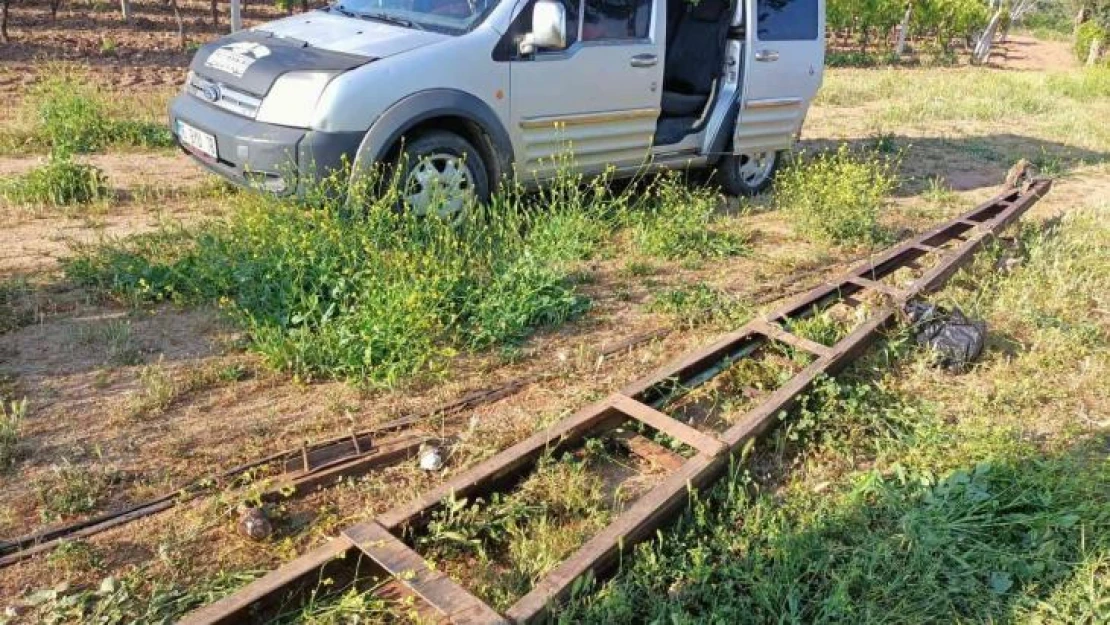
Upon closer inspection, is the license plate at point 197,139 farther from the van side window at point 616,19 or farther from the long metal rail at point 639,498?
the long metal rail at point 639,498

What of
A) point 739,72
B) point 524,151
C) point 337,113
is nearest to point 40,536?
point 337,113

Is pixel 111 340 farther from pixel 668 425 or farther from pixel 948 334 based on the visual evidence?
pixel 948 334

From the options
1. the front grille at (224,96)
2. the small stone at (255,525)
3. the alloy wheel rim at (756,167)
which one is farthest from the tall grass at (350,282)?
the alloy wheel rim at (756,167)

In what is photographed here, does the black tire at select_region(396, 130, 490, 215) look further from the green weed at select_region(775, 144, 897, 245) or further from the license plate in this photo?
the green weed at select_region(775, 144, 897, 245)

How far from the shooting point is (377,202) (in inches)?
175

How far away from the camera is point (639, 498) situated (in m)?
2.94

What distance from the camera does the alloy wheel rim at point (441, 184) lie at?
4.78 meters

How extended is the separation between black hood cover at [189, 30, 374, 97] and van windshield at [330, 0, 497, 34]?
Result: 25.5 inches

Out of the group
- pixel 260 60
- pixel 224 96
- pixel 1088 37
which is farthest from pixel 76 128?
pixel 1088 37

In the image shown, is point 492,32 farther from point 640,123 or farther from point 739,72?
point 739,72

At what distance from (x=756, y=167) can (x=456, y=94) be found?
363 centimetres

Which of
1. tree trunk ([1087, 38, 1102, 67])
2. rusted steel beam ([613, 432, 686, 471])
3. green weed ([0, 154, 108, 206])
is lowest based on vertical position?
rusted steel beam ([613, 432, 686, 471])

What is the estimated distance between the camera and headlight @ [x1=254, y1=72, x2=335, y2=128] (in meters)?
4.54

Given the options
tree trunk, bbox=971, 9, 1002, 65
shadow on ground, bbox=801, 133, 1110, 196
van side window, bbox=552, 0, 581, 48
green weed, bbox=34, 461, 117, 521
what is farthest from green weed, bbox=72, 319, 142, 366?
tree trunk, bbox=971, 9, 1002, 65
